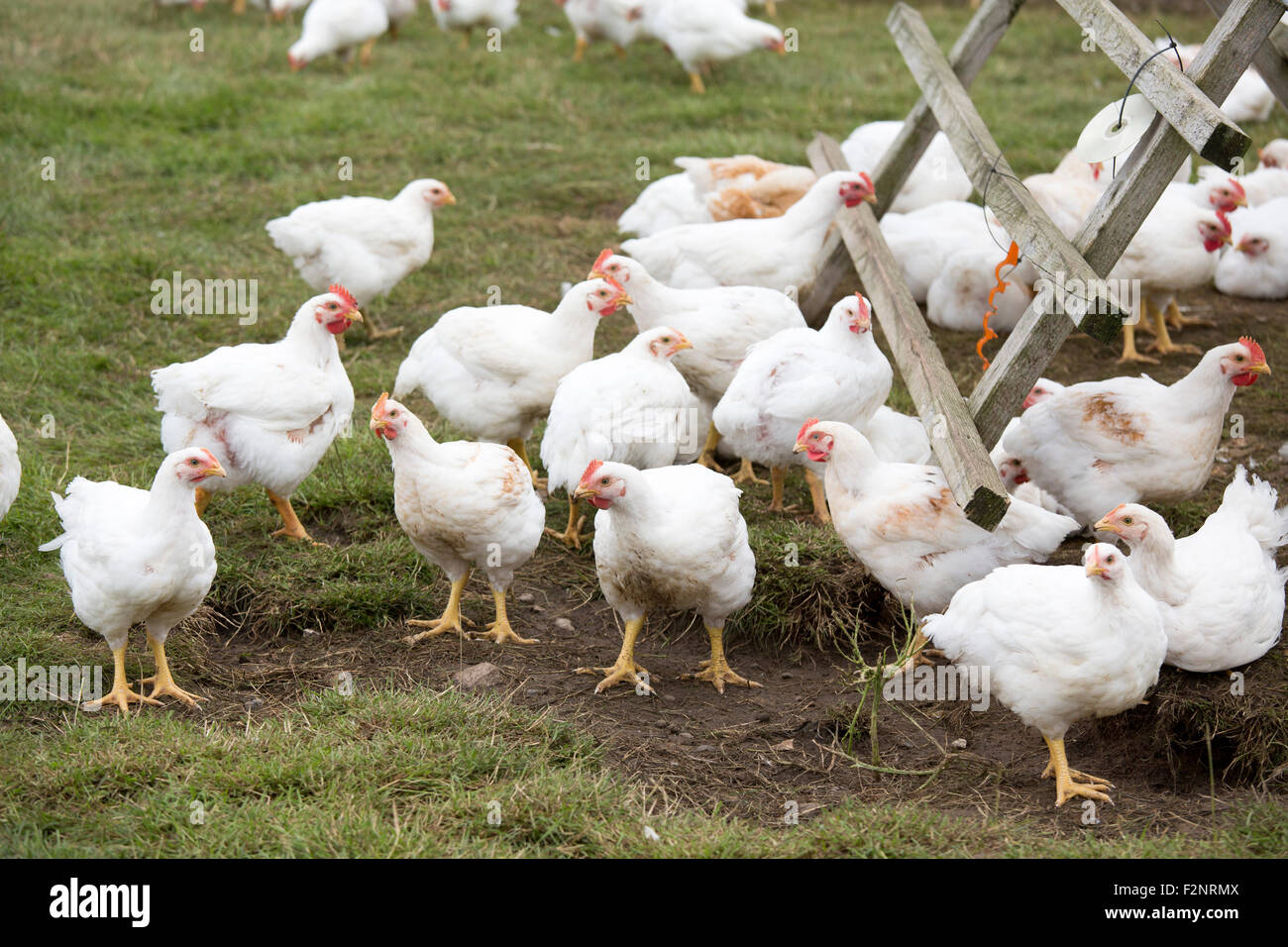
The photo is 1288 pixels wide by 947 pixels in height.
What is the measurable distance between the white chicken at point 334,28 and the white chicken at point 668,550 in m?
7.86

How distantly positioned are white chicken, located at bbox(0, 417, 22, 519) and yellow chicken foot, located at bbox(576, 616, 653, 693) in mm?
2248

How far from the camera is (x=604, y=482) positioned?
408 cm

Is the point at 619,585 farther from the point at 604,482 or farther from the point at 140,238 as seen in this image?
the point at 140,238

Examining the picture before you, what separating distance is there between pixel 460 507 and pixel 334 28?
7885 millimetres

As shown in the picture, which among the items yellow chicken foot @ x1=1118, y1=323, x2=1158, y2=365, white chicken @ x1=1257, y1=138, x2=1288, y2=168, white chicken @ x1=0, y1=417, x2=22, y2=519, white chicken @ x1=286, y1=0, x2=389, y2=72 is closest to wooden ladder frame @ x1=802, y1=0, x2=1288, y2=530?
yellow chicken foot @ x1=1118, y1=323, x2=1158, y2=365

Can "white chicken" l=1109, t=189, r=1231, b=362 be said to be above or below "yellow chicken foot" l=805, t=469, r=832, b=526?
above

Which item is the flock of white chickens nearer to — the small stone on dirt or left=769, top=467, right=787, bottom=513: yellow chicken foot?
left=769, top=467, right=787, bottom=513: yellow chicken foot

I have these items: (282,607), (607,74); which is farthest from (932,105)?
(607,74)

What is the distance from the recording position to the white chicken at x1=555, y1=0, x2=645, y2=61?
35.4ft

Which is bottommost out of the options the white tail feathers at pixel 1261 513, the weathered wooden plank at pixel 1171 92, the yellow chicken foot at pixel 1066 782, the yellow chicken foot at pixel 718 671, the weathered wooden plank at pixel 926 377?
the yellow chicken foot at pixel 718 671

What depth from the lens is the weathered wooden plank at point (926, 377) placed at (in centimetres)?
402

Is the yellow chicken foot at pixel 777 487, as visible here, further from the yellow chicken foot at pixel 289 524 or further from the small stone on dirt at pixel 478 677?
the yellow chicken foot at pixel 289 524

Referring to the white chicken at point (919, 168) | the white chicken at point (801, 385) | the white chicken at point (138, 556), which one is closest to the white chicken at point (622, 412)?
the white chicken at point (801, 385)
